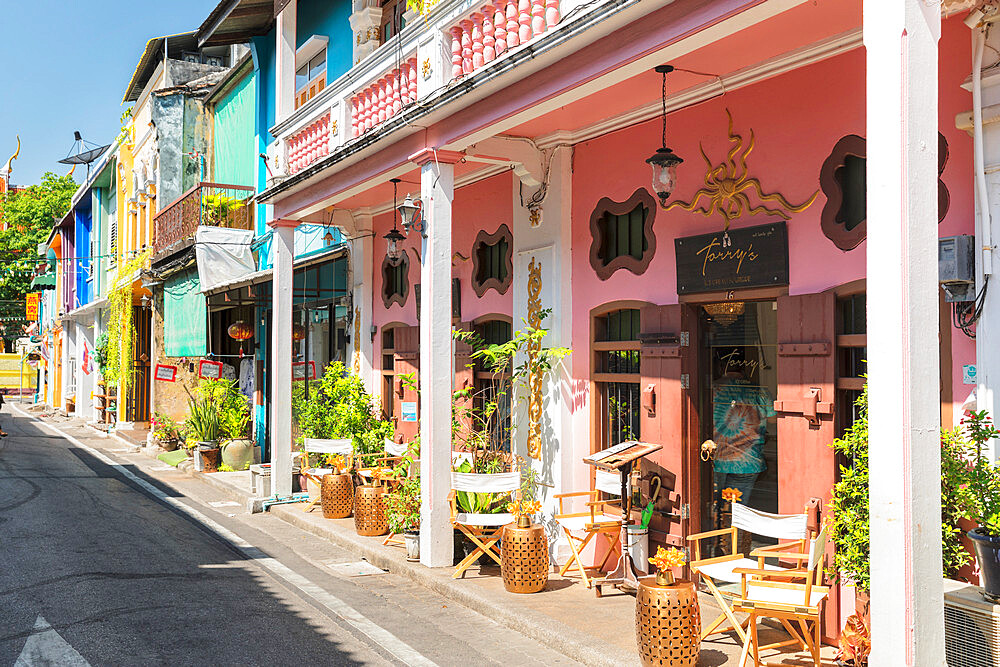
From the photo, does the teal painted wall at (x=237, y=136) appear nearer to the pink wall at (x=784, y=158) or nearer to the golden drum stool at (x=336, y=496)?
the golden drum stool at (x=336, y=496)

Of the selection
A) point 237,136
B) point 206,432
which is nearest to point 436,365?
point 206,432

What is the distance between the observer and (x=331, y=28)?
13.5 metres

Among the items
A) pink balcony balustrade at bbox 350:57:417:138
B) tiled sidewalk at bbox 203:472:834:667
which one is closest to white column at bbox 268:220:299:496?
pink balcony balustrade at bbox 350:57:417:138

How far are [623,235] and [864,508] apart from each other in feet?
12.8

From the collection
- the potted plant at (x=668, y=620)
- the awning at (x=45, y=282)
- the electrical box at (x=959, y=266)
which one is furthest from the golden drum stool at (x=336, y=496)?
the awning at (x=45, y=282)

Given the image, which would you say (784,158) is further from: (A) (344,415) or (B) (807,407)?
(A) (344,415)

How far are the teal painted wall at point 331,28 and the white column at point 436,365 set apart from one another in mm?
5270

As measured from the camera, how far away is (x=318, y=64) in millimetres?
14430

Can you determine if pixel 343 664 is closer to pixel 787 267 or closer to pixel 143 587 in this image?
pixel 143 587

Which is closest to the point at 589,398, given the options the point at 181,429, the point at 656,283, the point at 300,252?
the point at 656,283

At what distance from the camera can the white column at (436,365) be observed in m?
8.25

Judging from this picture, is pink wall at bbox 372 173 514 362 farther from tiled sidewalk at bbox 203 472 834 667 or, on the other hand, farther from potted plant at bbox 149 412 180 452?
potted plant at bbox 149 412 180 452

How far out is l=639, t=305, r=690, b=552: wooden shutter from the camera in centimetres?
734

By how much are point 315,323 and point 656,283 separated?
8961mm
